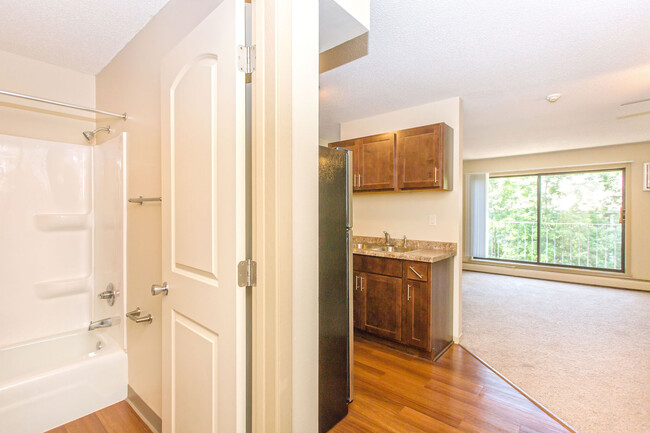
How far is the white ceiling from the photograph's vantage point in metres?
1.67

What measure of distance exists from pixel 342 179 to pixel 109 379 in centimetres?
203

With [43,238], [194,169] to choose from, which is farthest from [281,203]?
[43,238]

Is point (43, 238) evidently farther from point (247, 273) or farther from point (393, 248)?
point (393, 248)

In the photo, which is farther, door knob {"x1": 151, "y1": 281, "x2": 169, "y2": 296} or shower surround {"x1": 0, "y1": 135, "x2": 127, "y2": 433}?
shower surround {"x1": 0, "y1": 135, "x2": 127, "y2": 433}

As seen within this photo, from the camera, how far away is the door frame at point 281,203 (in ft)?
3.16

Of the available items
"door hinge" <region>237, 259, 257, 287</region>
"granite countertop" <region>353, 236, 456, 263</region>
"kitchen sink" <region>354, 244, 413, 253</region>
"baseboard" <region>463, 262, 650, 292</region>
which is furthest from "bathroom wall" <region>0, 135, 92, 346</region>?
"baseboard" <region>463, 262, 650, 292</region>

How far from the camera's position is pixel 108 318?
2.21 meters

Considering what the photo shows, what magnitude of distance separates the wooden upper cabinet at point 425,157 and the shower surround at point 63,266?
248 centimetres

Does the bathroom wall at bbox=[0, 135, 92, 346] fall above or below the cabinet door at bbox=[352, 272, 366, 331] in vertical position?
above

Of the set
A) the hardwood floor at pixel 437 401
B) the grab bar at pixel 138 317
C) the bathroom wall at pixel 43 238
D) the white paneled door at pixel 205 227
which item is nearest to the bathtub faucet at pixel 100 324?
the bathroom wall at pixel 43 238

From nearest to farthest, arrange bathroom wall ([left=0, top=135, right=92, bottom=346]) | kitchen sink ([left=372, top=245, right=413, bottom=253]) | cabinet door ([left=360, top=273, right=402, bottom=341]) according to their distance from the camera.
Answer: bathroom wall ([left=0, top=135, right=92, bottom=346]) → cabinet door ([left=360, top=273, right=402, bottom=341]) → kitchen sink ([left=372, top=245, right=413, bottom=253])

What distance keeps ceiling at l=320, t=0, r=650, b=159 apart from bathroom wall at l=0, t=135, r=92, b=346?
223 centimetres

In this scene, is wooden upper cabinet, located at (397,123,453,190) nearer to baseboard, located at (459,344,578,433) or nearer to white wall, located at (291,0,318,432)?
baseboard, located at (459,344,578,433)

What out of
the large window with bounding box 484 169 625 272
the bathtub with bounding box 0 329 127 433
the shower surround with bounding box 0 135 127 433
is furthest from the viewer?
the large window with bounding box 484 169 625 272
